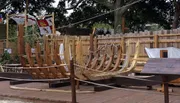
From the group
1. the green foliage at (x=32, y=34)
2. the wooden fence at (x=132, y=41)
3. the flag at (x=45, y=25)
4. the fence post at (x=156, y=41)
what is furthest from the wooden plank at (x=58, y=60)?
the flag at (x=45, y=25)

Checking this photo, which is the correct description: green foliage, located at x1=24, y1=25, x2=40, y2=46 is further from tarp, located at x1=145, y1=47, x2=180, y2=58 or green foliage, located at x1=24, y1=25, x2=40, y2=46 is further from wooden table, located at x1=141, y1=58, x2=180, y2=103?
wooden table, located at x1=141, y1=58, x2=180, y2=103

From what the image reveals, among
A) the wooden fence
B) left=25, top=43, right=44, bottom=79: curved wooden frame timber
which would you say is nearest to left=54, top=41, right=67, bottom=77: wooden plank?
the wooden fence

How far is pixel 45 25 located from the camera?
15.7 metres

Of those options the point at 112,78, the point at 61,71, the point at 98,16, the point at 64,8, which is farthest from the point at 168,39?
the point at 64,8

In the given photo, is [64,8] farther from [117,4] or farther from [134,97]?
[134,97]

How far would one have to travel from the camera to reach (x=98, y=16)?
2606 centimetres

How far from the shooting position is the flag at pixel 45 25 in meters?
15.7

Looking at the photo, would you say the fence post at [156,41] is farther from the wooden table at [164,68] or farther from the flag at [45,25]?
the flag at [45,25]

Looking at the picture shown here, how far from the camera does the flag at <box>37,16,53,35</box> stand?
51.4 feet

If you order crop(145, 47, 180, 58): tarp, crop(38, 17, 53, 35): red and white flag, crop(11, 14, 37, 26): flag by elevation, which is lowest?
crop(145, 47, 180, 58): tarp

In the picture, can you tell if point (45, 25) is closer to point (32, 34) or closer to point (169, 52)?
point (32, 34)

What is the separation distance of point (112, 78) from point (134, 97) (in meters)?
2.12

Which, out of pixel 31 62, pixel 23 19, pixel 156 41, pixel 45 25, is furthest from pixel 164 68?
pixel 23 19

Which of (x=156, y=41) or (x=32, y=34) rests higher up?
(x=32, y=34)
